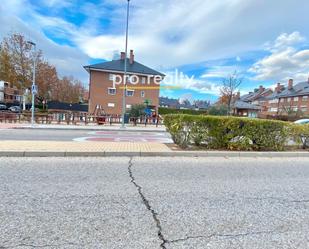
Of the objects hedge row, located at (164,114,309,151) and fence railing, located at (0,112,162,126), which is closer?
hedge row, located at (164,114,309,151)

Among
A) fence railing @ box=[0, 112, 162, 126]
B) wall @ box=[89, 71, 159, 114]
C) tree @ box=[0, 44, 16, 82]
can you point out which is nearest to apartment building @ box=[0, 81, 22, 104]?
tree @ box=[0, 44, 16, 82]

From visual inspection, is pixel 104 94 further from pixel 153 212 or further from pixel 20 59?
pixel 153 212

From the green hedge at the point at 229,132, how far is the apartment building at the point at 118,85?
98.8 feet

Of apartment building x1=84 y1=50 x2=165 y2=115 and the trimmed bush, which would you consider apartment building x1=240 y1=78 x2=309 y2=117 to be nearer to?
apartment building x1=84 y1=50 x2=165 y2=115

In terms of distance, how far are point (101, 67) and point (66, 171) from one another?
3486 cm

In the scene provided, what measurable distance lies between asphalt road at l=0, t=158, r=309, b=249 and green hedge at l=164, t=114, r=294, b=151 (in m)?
2.21

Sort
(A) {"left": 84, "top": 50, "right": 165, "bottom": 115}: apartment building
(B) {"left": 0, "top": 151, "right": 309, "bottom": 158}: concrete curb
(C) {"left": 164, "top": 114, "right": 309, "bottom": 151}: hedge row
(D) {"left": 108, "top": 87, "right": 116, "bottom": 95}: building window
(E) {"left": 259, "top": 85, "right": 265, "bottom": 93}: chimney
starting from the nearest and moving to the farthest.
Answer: (B) {"left": 0, "top": 151, "right": 309, "bottom": 158}: concrete curb → (C) {"left": 164, "top": 114, "right": 309, "bottom": 151}: hedge row → (A) {"left": 84, "top": 50, "right": 165, "bottom": 115}: apartment building → (D) {"left": 108, "top": 87, "right": 116, "bottom": 95}: building window → (E) {"left": 259, "top": 85, "right": 265, "bottom": 93}: chimney

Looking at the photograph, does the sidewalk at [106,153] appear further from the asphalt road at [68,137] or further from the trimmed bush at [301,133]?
the asphalt road at [68,137]

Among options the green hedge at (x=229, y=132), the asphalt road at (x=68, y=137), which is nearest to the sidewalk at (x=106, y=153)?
the green hedge at (x=229, y=132)

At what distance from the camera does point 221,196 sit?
4.43m

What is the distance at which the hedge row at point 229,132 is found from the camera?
28.0 ft

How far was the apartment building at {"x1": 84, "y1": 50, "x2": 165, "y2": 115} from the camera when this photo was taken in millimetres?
38812

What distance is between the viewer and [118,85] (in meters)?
39.7

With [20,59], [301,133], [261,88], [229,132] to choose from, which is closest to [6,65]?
[20,59]
